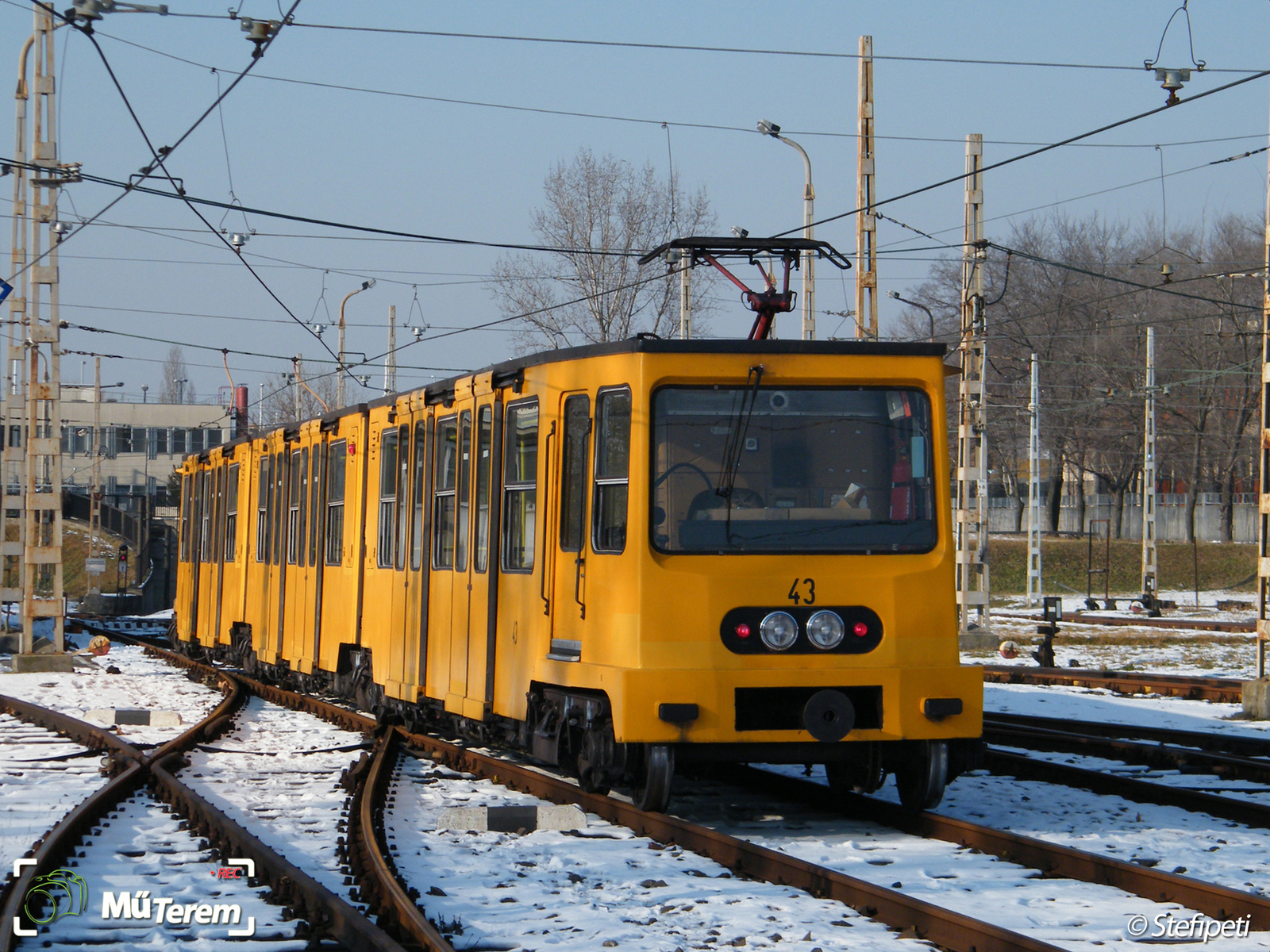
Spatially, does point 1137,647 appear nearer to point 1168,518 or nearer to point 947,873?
point 947,873

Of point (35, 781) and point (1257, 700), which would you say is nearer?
point (35, 781)

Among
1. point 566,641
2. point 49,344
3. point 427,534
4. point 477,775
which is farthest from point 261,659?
point 566,641

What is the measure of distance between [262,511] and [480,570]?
28.9 ft

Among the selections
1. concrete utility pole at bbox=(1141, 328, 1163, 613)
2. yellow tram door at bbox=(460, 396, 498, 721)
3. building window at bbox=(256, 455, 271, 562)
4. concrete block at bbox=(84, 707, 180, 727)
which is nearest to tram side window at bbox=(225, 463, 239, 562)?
building window at bbox=(256, 455, 271, 562)

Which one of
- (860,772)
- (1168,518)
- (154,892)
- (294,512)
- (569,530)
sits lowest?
(154,892)

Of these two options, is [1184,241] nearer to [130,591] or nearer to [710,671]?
[130,591]

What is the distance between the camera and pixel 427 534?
40.4 ft

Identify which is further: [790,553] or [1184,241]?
[1184,241]

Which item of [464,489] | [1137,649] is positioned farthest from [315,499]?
[1137,649]

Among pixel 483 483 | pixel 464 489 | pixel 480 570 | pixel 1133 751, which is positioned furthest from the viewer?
pixel 1133 751

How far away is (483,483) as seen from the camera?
11000 mm

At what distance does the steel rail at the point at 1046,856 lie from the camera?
6.27 m

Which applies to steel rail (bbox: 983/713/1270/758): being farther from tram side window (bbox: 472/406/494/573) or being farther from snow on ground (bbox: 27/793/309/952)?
snow on ground (bbox: 27/793/309/952)

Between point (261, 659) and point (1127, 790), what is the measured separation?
471 inches
